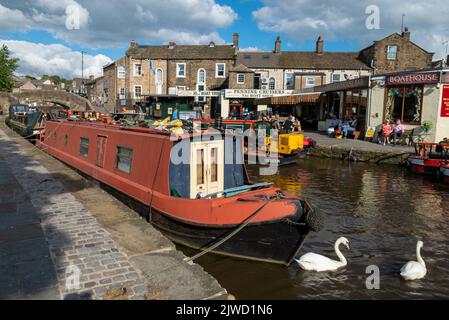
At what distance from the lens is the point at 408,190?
11.7 m

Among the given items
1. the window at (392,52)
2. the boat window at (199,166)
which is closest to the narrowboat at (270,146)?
the boat window at (199,166)

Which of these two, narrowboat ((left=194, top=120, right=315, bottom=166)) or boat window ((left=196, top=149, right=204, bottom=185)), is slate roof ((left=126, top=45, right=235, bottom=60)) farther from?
boat window ((left=196, top=149, right=204, bottom=185))

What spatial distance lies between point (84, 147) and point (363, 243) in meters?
7.79

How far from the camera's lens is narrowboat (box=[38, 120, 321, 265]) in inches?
221

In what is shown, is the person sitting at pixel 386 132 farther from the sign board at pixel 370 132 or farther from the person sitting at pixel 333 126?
the person sitting at pixel 333 126

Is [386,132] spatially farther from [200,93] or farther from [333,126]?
[200,93]

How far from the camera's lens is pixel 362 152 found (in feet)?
54.8

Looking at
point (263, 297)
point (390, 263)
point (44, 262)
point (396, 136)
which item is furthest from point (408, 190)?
point (44, 262)

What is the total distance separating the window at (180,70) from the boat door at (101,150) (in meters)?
32.8

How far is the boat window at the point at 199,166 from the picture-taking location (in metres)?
6.82

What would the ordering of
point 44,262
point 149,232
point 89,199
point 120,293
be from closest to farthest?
point 120,293, point 44,262, point 149,232, point 89,199

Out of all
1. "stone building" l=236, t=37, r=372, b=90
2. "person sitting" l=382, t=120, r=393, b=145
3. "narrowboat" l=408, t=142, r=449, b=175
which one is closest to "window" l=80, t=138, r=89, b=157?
"narrowboat" l=408, t=142, r=449, b=175

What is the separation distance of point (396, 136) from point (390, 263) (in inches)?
540

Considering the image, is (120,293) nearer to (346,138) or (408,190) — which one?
(408,190)
